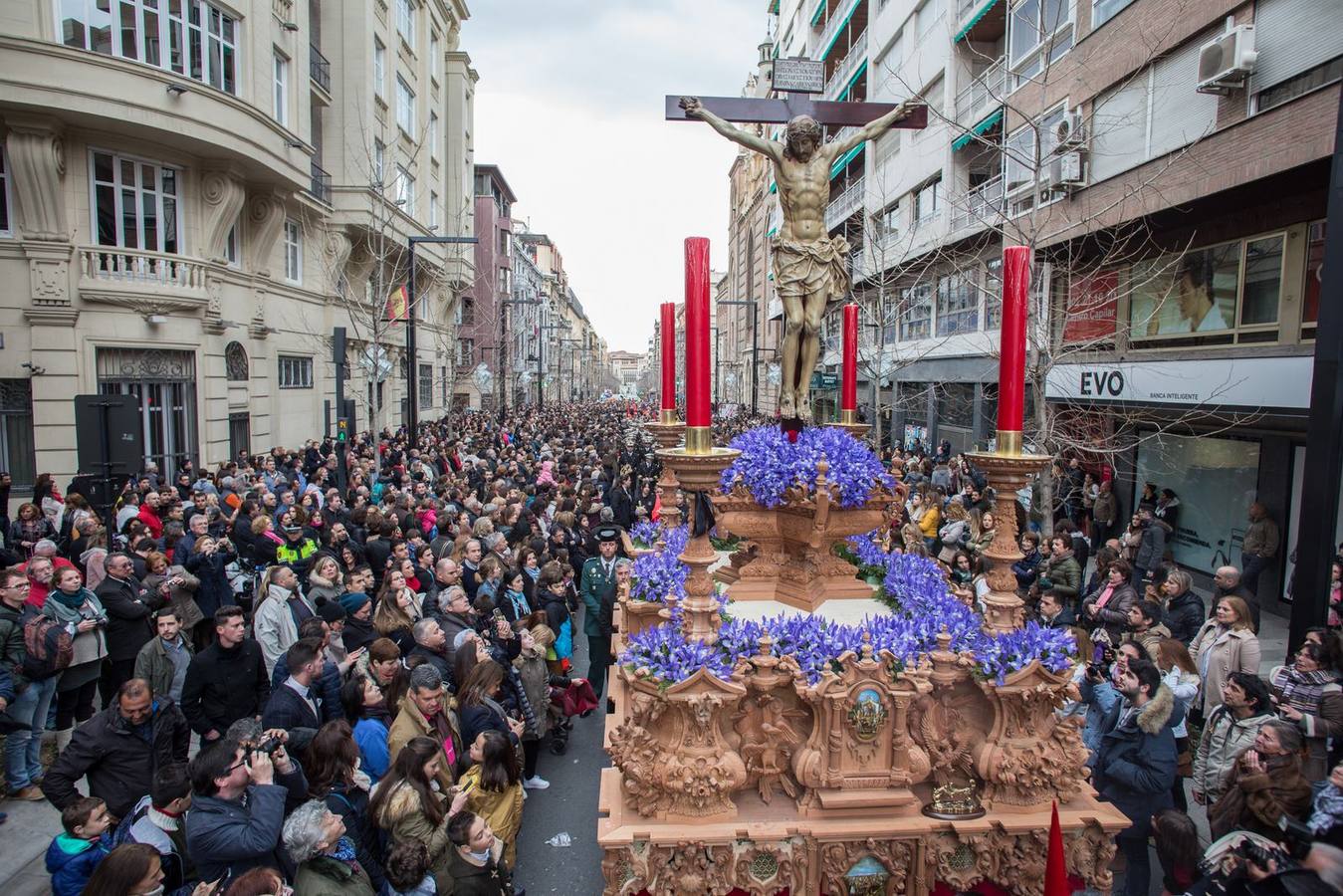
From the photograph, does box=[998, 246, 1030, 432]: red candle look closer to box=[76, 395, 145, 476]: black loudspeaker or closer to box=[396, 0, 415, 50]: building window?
box=[76, 395, 145, 476]: black loudspeaker

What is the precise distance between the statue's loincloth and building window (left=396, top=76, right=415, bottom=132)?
3028 centimetres

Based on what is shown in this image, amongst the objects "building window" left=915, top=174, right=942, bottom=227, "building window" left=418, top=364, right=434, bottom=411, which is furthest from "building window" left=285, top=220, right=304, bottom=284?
"building window" left=915, top=174, right=942, bottom=227

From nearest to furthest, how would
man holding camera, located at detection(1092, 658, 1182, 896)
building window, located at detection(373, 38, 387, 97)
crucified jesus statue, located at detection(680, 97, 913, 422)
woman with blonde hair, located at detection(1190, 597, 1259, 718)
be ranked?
man holding camera, located at detection(1092, 658, 1182, 896) → crucified jesus statue, located at detection(680, 97, 913, 422) → woman with blonde hair, located at detection(1190, 597, 1259, 718) → building window, located at detection(373, 38, 387, 97)

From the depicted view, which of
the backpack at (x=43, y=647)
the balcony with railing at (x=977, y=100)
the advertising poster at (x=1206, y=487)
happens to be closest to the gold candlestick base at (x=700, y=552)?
the backpack at (x=43, y=647)

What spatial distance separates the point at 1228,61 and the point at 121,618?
51.4 ft

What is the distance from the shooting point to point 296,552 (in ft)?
29.2

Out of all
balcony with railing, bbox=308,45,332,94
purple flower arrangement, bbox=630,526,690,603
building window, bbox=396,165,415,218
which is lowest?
purple flower arrangement, bbox=630,526,690,603

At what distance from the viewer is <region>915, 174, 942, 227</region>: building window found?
23.6 m

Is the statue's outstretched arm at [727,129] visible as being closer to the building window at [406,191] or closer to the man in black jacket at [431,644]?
the man in black jacket at [431,644]

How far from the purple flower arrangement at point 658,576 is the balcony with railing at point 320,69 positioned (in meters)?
24.9

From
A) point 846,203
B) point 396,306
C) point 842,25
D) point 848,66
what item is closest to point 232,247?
point 396,306

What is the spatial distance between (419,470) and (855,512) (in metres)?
12.6

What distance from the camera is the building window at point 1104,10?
14290 mm

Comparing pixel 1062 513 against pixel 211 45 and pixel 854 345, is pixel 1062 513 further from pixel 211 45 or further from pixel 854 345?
pixel 211 45
